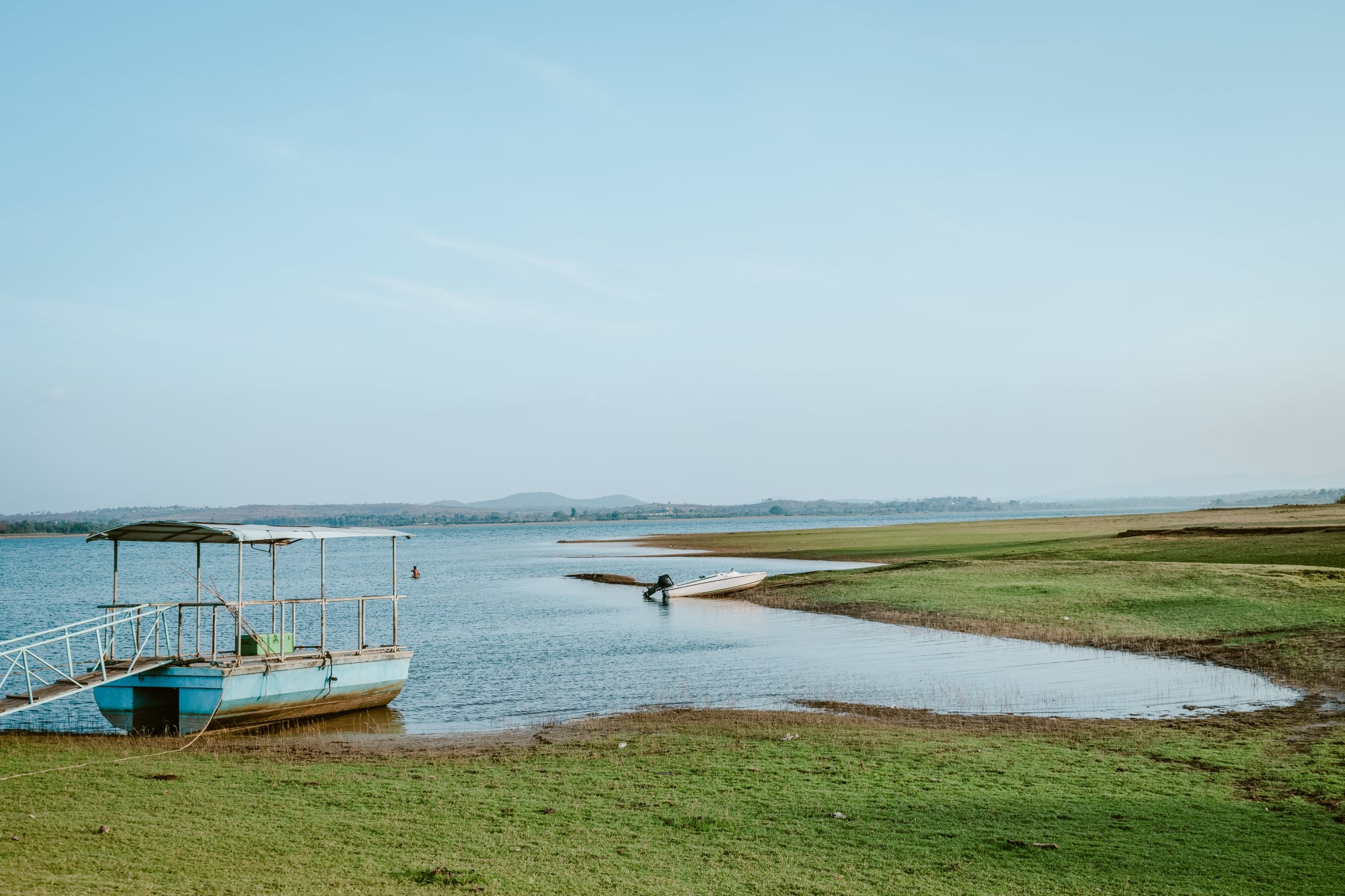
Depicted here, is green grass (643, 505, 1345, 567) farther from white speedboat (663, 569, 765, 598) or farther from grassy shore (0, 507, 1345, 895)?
grassy shore (0, 507, 1345, 895)

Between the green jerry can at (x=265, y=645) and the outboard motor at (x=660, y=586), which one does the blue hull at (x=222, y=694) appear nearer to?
the green jerry can at (x=265, y=645)

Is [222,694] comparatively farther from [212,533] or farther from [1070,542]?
[1070,542]

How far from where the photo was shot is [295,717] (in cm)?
2288

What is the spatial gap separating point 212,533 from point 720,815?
14444 mm

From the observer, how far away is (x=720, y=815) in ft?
42.5

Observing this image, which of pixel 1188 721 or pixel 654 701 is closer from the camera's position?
pixel 1188 721

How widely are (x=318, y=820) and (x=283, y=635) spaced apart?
12840 mm

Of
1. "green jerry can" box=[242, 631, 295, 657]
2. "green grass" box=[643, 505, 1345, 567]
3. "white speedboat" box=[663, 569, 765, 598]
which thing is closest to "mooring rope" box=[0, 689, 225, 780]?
"green jerry can" box=[242, 631, 295, 657]

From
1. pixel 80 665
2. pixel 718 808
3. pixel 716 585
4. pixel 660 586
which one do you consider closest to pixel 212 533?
pixel 718 808

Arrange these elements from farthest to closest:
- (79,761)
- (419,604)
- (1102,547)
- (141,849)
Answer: (419,604), (1102,547), (79,761), (141,849)

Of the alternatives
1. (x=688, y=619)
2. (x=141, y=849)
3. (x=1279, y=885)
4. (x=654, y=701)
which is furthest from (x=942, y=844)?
(x=688, y=619)

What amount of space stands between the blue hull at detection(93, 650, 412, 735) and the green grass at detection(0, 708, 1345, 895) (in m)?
2.20

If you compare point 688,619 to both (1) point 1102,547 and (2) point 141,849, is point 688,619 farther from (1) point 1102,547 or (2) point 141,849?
(2) point 141,849

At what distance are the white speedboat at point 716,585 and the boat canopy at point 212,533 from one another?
3226 centimetres
